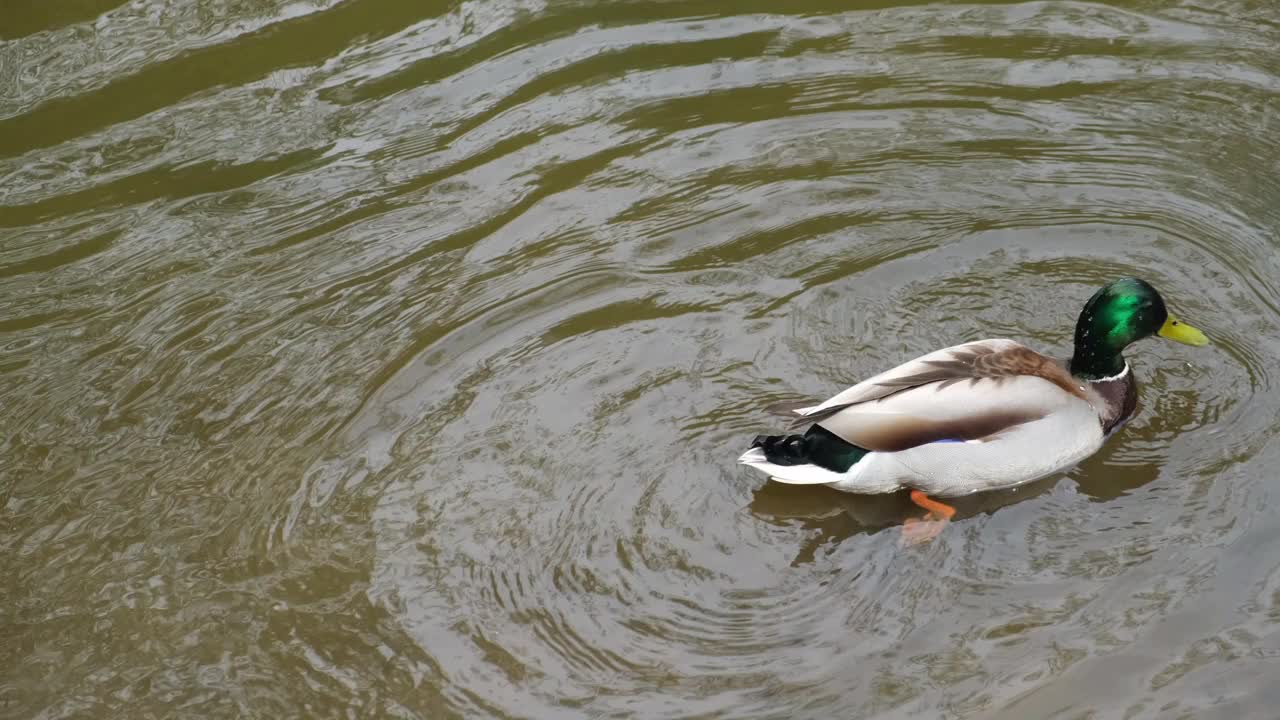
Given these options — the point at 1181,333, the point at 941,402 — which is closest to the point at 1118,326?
the point at 1181,333

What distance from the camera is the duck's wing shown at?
497 cm

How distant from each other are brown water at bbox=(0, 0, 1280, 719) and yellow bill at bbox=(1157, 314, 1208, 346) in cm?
25

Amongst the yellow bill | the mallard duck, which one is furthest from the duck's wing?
the yellow bill

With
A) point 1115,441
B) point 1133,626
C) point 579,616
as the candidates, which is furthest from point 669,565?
point 1115,441

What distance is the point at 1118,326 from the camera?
17.3 feet

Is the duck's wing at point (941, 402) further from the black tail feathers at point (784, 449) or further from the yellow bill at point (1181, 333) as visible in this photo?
the yellow bill at point (1181, 333)

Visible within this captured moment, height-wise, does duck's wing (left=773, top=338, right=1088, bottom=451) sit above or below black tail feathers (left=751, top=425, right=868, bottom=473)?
above

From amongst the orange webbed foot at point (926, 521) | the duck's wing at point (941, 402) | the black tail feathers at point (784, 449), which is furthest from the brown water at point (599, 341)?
the duck's wing at point (941, 402)

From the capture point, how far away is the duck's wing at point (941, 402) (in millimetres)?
4969

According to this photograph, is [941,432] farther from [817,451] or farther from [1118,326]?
[1118,326]

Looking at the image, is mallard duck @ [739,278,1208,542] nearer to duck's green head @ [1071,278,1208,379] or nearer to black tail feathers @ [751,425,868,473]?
black tail feathers @ [751,425,868,473]

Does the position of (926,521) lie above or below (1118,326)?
below

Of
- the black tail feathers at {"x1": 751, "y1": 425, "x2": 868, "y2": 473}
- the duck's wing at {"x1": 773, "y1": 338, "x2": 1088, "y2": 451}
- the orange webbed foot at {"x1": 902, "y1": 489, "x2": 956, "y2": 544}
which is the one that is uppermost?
the duck's wing at {"x1": 773, "y1": 338, "x2": 1088, "y2": 451}

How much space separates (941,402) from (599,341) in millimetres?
1535
